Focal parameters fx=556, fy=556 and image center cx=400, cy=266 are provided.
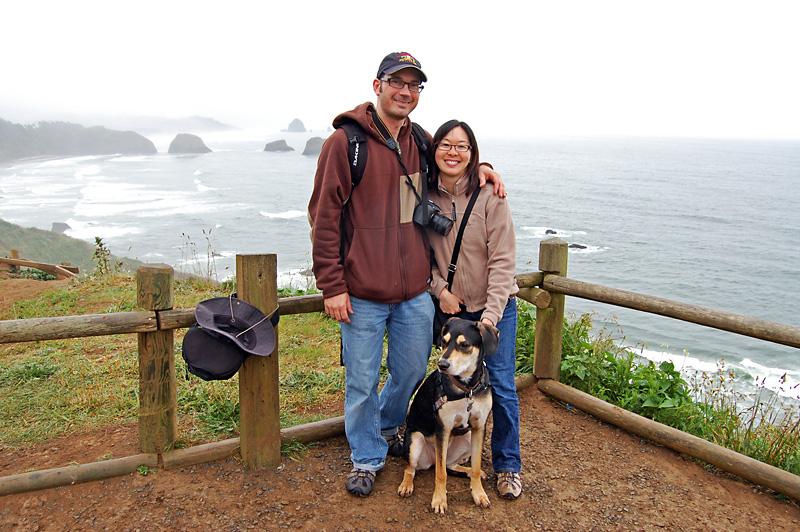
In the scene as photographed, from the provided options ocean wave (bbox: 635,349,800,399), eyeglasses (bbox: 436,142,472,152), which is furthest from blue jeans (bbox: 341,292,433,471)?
ocean wave (bbox: 635,349,800,399)

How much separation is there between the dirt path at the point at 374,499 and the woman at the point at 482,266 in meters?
0.40

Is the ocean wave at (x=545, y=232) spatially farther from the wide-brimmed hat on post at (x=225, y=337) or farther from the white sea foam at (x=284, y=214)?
the wide-brimmed hat on post at (x=225, y=337)

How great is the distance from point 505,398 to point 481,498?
0.67m

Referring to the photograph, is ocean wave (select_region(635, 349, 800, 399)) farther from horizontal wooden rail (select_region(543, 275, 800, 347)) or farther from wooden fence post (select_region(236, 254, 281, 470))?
wooden fence post (select_region(236, 254, 281, 470))

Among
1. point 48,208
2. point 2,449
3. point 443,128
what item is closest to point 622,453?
point 443,128

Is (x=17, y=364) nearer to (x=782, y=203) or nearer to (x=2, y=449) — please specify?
(x=2, y=449)

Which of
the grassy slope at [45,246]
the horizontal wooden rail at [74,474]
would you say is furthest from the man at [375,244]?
the grassy slope at [45,246]

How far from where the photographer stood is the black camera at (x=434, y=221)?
3.52 meters

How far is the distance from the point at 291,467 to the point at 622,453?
2535 millimetres

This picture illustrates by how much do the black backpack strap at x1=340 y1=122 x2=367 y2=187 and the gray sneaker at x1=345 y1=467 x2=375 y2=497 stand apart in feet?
6.36

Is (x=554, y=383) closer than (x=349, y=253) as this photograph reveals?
No

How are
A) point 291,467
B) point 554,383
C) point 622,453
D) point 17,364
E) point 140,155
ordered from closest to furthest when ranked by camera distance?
point 291,467, point 622,453, point 554,383, point 17,364, point 140,155

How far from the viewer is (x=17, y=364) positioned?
5.89m

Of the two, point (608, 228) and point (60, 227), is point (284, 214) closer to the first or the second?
point (60, 227)
